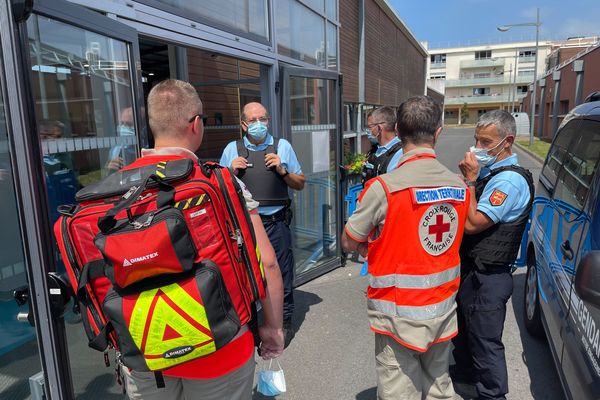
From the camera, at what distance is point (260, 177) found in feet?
12.0

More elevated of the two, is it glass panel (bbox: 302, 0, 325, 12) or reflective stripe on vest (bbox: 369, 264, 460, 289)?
glass panel (bbox: 302, 0, 325, 12)

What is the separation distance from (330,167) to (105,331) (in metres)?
4.22

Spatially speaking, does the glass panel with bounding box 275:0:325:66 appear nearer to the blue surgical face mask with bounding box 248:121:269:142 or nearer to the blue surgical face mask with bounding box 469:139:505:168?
the blue surgical face mask with bounding box 248:121:269:142

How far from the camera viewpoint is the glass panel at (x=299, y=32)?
15.6ft

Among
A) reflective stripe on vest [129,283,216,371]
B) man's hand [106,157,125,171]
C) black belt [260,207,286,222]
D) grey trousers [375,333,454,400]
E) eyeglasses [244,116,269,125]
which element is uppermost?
eyeglasses [244,116,269,125]

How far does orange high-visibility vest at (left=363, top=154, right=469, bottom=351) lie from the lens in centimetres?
196

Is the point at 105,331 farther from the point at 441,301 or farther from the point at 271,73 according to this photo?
the point at 271,73

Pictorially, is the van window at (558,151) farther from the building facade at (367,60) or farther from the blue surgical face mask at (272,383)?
the building facade at (367,60)

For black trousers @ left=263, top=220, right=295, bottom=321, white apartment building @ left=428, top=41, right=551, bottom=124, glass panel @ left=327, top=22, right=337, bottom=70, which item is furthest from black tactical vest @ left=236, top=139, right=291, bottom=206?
white apartment building @ left=428, top=41, right=551, bottom=124

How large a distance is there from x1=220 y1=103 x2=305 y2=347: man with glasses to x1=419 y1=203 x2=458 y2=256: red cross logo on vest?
185 centimetres

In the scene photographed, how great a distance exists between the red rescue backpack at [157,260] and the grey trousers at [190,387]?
0.20m

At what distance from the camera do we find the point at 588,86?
19812 millimetres

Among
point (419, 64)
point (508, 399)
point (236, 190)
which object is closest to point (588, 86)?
point (419, 64)

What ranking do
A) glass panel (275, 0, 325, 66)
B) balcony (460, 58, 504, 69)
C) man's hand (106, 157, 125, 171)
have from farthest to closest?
balcony (460, 58, 504, 69), glass panel (275, 0, 325, 66), man's hand (106, 157, 125, 171)
